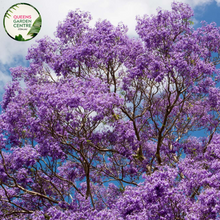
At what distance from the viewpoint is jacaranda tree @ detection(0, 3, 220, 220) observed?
12.3 metres

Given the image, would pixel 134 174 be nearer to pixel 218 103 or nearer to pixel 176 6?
pixel 218 103

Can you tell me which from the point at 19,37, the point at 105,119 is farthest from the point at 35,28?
the point at 105,119

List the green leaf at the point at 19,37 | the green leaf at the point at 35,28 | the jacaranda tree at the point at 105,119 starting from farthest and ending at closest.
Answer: the green leaf at the point at 35,28, the green leaf at the point at 19,37, the jacaranda tree at the point at 105,119

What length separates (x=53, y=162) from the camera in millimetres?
14383

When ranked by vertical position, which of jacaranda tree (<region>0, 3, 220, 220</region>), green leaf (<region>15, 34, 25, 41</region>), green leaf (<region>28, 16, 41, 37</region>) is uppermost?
green leaf (<region>28, 16, 41, 37</region>)

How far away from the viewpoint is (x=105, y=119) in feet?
49.9

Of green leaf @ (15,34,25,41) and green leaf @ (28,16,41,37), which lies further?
green leaf @ (28,16,41,37)

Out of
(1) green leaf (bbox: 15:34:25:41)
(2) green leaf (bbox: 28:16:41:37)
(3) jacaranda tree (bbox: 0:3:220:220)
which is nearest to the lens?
(3) jacaranda tree (bbox: 0:3:220:220)

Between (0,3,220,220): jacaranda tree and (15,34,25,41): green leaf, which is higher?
(15,34,25,41): green leaf

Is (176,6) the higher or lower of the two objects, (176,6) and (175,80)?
the higher

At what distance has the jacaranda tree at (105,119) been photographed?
1230cm

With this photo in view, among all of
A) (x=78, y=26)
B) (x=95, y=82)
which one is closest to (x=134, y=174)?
(x=95, y=82)

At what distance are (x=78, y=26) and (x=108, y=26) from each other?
2939 mm

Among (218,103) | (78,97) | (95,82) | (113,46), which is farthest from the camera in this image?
(218,103)
